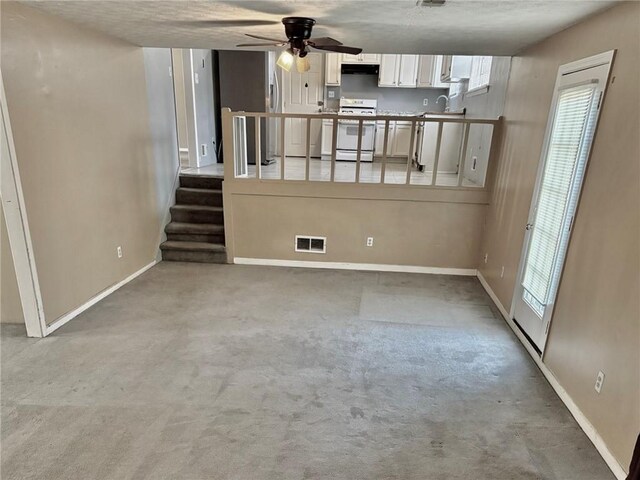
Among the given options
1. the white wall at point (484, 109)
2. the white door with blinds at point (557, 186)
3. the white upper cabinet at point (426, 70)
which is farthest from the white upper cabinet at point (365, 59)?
the white door with blinds at point (557, 186)

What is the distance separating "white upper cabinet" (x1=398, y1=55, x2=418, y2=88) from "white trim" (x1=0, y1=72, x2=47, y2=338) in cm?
656

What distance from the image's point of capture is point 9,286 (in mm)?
2953

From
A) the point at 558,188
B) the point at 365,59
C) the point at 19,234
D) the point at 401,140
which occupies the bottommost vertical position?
the point at 19,234

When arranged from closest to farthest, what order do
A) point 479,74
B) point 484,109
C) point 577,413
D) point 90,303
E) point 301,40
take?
1. point 577,413
2. point 301,40
3. point 90,303
4. point 484,109
5. point 479,74

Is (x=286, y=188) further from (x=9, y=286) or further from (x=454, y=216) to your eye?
(x=9, y=286)

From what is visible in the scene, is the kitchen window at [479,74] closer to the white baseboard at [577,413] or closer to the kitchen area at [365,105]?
the kitchen area at [365,105]

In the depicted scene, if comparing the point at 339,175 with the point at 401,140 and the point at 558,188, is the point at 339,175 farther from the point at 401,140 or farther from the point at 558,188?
the point at 558,188

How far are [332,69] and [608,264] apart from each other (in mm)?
6649

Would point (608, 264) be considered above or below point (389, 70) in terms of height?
below

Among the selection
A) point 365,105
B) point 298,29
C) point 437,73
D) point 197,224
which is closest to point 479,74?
point 437,73

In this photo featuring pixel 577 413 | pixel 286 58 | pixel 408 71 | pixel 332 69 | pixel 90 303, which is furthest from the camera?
pixel 332 69

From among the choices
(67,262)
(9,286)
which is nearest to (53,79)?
(67,262)

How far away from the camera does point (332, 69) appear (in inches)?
296

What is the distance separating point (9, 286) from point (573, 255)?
160 inches
